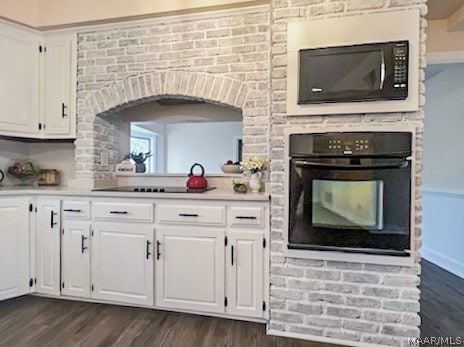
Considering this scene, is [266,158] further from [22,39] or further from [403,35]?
[22,39]

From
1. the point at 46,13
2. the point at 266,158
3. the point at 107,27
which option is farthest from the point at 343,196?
the point at 46,13

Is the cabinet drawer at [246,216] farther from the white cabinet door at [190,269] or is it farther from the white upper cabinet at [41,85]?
the white upper cabinet at [41,85]

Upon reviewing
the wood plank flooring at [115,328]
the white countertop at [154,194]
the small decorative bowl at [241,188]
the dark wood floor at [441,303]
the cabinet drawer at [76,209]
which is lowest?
the wood plank flooring at [115,328]

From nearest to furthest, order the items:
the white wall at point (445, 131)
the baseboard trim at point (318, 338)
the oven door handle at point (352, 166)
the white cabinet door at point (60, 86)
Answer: the oven door handle at point (352, 166), the baseboard trim at point (318, 338), the white cabinet door at point (60, 86), the white wall at point (445, 131)

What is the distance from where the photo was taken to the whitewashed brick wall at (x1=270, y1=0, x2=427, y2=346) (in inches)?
84.7

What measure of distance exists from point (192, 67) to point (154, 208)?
1.28 metres

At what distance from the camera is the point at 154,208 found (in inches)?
106

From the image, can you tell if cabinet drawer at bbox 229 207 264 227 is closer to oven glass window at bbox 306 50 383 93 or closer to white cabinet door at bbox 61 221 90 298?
oven glass window at bbox 306 50 383 93

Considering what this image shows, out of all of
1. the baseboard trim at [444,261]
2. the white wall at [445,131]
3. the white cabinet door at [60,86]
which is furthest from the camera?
the white wall at [445,131]

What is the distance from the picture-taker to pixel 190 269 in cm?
261

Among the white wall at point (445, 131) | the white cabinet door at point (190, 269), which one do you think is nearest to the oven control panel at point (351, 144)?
the white cabinet door at point (190, 269)

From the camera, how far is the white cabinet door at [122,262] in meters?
2.70

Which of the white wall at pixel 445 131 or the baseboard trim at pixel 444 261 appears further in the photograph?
the white wall at pixel 445 131

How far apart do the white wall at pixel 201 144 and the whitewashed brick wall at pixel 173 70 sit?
0.45 m
